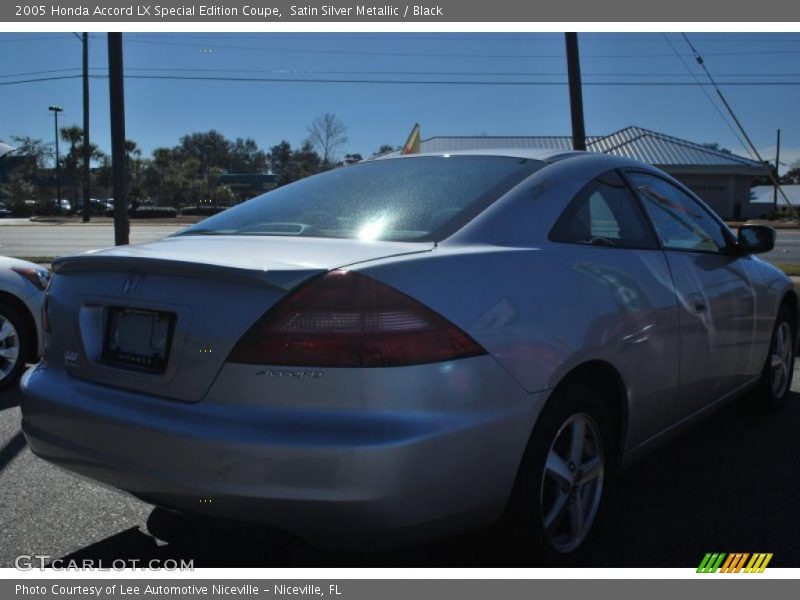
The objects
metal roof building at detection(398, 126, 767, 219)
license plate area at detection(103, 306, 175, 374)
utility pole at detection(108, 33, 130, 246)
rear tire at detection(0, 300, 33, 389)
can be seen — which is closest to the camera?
license plate area at detection(103, 306, 175, 374)

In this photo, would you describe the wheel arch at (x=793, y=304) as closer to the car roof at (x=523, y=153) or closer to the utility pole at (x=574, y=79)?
the car roof at (x=523, y=153)

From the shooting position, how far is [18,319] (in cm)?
577

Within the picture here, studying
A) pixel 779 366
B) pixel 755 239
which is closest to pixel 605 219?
pixel 755 239

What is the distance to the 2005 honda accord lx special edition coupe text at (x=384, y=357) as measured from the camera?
88.1 inches

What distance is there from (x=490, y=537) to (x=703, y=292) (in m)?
1.73

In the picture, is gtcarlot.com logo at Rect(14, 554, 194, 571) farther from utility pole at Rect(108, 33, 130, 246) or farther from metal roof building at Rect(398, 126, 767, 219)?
metal roof building at Rect(398, 126, 767, 219)

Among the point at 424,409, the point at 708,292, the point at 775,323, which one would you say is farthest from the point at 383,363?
the point at 775,323

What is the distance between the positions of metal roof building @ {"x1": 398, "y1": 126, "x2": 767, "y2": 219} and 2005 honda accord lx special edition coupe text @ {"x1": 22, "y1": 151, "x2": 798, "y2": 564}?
4253cm

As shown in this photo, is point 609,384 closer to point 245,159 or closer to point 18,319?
point 18,319

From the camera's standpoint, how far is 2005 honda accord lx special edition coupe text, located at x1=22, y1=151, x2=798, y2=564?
224cm

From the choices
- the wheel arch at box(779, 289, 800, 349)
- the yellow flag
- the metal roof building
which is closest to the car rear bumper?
the wheel arch at box(779, 289, 800, 349)

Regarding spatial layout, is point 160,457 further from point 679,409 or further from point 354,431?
point 679,409

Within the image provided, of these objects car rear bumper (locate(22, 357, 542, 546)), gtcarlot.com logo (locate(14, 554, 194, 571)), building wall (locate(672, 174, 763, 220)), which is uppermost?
building wall (locate(672, 174, 763, 220))

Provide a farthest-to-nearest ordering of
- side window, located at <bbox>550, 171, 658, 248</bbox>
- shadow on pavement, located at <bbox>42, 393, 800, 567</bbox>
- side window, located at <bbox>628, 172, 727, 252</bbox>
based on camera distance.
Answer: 1. side window, located at <bbox>628, 172, 727, 252</bbox>
2. side window, located at <bbox>550, 171, 658, 248</bbox>
3. shadow on pavement, located at <bbox>42, 393, 800, 567</bbox>
